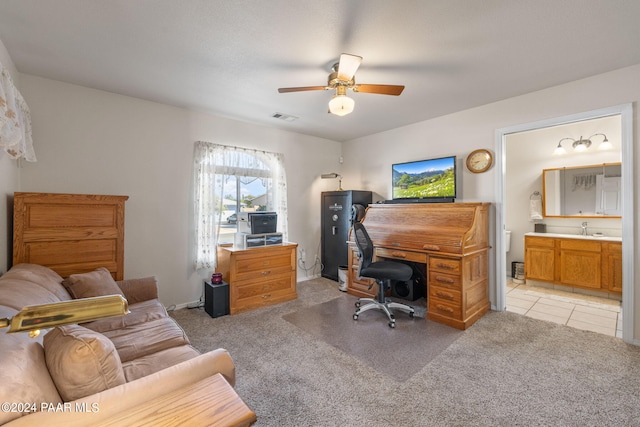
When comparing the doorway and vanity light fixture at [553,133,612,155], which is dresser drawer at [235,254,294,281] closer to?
the doorway

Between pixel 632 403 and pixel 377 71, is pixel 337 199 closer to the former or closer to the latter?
pixel 377 71

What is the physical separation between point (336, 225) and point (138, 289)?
2975 millimetres

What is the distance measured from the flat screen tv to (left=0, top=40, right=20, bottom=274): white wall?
4.23m

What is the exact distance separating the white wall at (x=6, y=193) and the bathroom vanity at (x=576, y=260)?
624 cm

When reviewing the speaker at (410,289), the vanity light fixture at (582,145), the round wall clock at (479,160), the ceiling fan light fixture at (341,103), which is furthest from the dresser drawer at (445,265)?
the vanity light fixture at (582,145)

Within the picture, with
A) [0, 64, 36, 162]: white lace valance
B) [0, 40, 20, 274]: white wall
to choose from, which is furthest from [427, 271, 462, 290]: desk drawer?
[0, 40, 20, 274]: white wall

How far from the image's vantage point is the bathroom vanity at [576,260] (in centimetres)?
363

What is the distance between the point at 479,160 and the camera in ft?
11.3

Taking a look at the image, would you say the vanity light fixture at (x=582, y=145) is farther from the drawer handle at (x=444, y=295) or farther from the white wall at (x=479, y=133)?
the drawer handle at (x=444, y=295)

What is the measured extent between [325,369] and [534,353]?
1.83 m

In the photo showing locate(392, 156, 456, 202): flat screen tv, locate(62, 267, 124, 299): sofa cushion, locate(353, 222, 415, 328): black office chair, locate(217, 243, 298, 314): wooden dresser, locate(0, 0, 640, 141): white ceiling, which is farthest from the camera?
locate(392, 156, 456, 202): flat screen tv

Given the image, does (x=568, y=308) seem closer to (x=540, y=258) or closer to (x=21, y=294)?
(x=540, y=258)

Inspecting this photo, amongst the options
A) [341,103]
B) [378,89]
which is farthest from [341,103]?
[378,89]

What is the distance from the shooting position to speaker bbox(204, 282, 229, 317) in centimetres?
314
